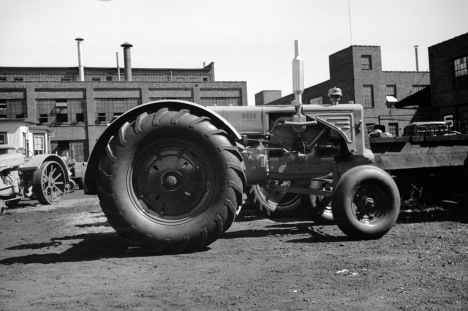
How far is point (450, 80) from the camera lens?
91.4ft

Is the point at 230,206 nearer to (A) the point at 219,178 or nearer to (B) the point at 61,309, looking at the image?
(A) the point at 219,178

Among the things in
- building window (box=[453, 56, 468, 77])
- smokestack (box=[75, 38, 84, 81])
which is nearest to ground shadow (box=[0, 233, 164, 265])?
building window (box=[453, 56, 468, 77])

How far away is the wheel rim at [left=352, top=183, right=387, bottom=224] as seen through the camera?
5941 mm

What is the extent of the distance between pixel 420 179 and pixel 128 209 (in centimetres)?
585

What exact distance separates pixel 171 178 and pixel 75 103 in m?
40.0

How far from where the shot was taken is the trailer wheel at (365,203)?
576 centimetres

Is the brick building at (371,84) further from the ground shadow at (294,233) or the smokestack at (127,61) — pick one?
the ground shadow at (294,233)

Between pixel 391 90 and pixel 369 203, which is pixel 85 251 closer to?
pixel 369 203

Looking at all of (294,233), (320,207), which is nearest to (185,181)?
(294,233)

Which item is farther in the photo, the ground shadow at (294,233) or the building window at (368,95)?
the building window at (368,95)

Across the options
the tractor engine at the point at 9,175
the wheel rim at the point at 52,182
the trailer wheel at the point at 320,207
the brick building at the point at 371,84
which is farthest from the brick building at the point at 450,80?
the tractor engine at the point at 9,175

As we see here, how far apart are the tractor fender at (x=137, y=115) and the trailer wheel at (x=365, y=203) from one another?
5.24 ft

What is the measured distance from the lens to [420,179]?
857cm

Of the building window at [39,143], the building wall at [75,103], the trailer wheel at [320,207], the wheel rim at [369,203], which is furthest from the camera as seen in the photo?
the building wall at [75,103]
